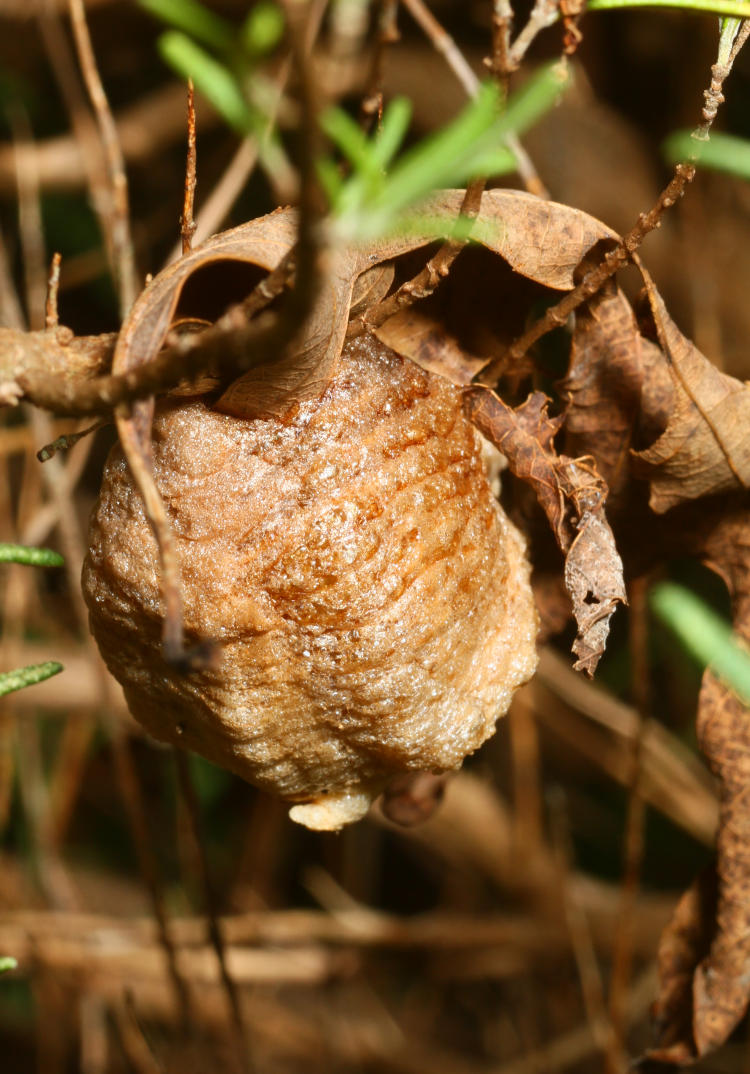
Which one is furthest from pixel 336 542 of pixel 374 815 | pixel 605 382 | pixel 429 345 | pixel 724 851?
pixel 374 815

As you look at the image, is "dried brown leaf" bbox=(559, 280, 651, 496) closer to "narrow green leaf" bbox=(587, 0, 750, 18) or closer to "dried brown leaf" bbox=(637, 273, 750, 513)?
"dried brown leaf" bbox=(637, 273, 750, 513)

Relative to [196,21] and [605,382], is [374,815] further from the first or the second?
[196,21]

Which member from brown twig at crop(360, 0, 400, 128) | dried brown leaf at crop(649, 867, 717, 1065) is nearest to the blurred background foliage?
dried brown leaf at crop(649, 867, 717, 1065)

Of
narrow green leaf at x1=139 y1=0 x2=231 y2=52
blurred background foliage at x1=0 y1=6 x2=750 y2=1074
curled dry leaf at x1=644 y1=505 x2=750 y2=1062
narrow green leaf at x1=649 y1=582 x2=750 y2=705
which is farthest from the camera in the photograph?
blurred background foliage at x1=0 y1=6 x2=750 y2=1074

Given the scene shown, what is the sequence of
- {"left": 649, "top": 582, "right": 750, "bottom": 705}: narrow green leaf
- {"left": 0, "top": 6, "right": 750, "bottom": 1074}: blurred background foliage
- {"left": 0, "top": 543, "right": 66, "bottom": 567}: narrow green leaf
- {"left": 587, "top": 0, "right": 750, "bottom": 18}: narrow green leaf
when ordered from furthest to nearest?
{"left": 0, "top": 6, "right": 750, "bottom": 1074}: blurred background foliage → {"left": 0, "top": 543, "right": 66, "bottom": 567}: narrow green leaf → {"left": 587, "top": 0, "right": 750, "bottom": 18}: narrow green leaf → {"left": 649, "top": 582, "right": 750, "bottom": 705}: narrow green leaf

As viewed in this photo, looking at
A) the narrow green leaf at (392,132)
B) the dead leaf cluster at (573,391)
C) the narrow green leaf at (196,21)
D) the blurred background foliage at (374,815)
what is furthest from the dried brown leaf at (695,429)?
the blurred background foliage at (374,815)

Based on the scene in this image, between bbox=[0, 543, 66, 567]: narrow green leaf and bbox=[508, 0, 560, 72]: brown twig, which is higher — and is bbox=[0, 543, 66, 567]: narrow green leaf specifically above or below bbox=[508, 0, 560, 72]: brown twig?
below

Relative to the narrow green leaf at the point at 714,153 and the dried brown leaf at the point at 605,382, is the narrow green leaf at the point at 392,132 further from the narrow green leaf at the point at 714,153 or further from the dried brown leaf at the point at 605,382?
the dried brown leaf at the point at 605,382
